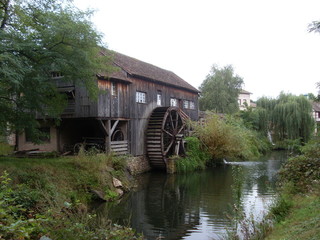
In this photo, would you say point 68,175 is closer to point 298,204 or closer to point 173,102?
point 298,204

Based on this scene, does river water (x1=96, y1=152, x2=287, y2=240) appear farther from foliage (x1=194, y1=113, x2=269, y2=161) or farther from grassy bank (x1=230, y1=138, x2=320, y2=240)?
foliage (x1=194, y1=113, x2=269, y2=161)

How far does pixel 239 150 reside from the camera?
18594mm

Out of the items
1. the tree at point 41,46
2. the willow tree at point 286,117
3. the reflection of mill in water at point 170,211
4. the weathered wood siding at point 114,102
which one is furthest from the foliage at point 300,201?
the willow tree at point 286,117

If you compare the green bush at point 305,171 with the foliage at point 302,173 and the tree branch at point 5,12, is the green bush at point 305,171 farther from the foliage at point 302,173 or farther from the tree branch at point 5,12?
the tree branch at point 5,12

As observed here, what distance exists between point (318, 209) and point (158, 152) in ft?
38.4

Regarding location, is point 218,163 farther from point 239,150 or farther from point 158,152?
point 158,152

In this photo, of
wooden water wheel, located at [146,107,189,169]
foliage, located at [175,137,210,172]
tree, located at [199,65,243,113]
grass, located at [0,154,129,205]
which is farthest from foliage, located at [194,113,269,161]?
tree, located at [199,65,243,113]

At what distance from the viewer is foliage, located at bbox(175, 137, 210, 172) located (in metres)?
17.0

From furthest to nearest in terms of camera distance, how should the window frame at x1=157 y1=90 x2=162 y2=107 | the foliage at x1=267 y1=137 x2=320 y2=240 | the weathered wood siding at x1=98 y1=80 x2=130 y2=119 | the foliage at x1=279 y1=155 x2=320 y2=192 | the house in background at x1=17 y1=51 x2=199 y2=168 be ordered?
the window frame at x1=157 y1=90 x2=162 y2=107 → the house in background at x1=17 y1=51 x2=199 y2=168 → the weathered wood siding at x1=98 y1=80 x2=130 y2=119 → the foliage at x1=279 y1=155 x2=320 y2=192 → the foliage at x1=267 y1=137 x2=320 y2=240

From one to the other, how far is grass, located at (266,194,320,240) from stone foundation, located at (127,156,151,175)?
962cm

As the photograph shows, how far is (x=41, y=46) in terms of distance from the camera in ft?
27.8

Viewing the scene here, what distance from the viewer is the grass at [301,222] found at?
436cm

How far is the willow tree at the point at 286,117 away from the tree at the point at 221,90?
3093 millimetres

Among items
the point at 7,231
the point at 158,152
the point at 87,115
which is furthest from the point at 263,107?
the point at 7,231
